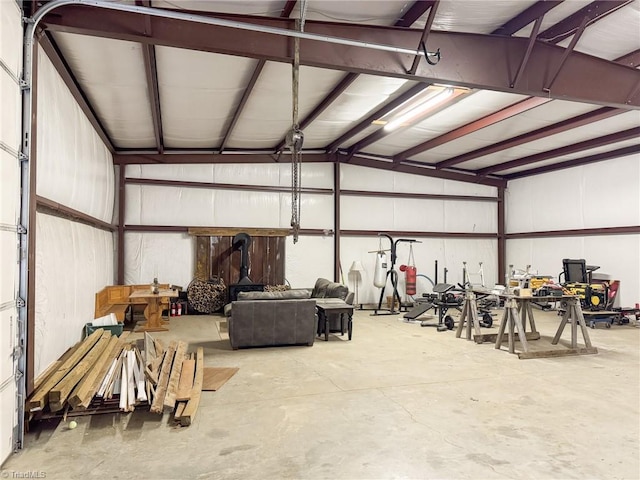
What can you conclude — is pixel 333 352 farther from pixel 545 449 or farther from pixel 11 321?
pixel 11 321

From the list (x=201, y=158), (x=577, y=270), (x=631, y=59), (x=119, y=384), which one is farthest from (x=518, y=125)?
(x=119, y=384)

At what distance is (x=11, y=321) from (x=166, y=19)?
270 centimetres

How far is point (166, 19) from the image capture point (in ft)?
11.8

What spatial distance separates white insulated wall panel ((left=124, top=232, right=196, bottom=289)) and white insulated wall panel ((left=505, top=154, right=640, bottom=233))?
8398mm

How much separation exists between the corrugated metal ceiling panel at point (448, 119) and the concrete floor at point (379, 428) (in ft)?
12.3

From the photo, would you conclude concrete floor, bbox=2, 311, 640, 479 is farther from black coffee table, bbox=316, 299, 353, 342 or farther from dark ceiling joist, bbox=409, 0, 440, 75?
dark ceiling joist, bbox=409, 0, 440, 75

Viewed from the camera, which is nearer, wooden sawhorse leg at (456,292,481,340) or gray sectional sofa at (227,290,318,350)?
gray sectional sofa at (227,290,318,350)

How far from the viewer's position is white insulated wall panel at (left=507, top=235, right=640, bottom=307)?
826 centimetres

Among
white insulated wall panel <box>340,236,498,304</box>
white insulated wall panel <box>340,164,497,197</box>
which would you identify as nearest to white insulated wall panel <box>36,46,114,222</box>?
white insulated wall panel <box>340,164,497,197</box>

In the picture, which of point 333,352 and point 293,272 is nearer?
point 333,352

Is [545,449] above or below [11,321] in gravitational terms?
below

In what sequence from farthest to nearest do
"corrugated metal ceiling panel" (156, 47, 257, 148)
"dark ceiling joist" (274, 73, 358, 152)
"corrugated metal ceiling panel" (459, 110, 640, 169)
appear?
"corrugated metal ceiling panel" (459, 110, 640, 169) → "dark ceiling joist" (274, 73, 358, 152) → "corrugated metal ceiling panel" (156, 47, 257, 148)

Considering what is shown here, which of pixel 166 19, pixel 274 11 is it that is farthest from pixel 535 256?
pixel 166 19

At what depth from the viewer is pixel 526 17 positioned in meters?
4.23
